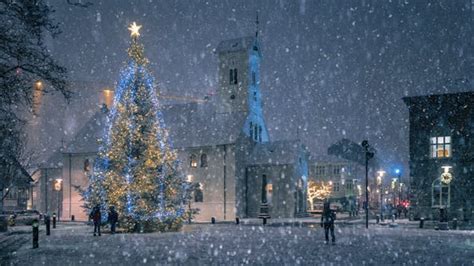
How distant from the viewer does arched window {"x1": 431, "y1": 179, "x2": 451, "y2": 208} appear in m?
40.8

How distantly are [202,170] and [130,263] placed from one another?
39189mm

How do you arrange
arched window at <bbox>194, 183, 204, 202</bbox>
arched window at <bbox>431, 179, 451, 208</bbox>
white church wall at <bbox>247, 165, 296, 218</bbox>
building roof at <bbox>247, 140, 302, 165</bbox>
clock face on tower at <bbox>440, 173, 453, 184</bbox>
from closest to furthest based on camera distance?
clock face on tower at <bbox>440, 173, 453, 184</bbox> → arched window at <bbox>431, 179, 451, 208</bbox> → arched window at <bbox>194, 183, 204, 202</bbox> → white church wall at <bbox>247, 165, 296, 218</bbox> → building roof at <bbox>247, 140, 302, 165</bbox>

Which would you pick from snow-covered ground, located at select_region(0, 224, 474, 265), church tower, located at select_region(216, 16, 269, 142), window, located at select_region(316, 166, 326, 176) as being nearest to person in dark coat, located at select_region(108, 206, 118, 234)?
snow-covered ground, located at select_region(0, 224, 474, 265)

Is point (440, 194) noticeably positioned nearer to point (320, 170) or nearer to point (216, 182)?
point (216, 182)

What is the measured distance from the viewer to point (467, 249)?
20.1m

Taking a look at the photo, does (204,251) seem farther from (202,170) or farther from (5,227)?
(202,170)

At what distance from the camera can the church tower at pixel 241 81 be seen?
58031 mm

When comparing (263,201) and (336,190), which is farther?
(336,190)

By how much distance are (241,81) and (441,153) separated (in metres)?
23.3

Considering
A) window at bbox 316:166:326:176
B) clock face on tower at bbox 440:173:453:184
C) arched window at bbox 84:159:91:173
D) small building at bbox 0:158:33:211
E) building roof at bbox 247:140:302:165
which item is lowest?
small building at bbox 0:158:33:211

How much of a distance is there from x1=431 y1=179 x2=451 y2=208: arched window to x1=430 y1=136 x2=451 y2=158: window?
1944 mm

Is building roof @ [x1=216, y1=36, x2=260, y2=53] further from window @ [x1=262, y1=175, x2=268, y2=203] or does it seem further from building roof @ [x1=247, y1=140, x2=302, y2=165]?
window @ [x1=262, y1=175, x2=268, y2=203]

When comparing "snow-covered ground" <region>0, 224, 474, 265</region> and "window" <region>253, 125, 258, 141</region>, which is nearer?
"snow-covered ground" <region>0, 224, 474, 265</region>

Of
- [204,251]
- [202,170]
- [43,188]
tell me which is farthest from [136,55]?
[43,188]
